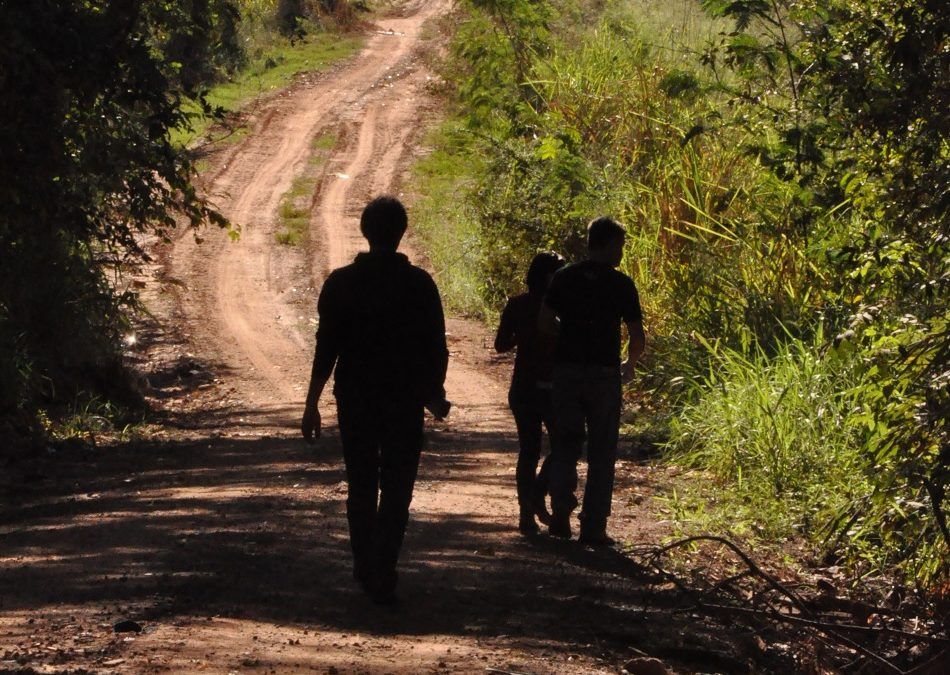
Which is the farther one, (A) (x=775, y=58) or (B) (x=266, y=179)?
(B) (x=266, y=179)

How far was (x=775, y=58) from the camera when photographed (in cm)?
1148

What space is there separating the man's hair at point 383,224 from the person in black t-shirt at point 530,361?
1.65m

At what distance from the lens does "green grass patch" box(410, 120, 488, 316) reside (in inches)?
761

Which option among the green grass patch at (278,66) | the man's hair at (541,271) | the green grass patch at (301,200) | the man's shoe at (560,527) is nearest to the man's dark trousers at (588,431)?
the man's shoe at (560,527)

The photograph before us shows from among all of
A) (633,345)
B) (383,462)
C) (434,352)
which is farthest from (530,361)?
(383,462)

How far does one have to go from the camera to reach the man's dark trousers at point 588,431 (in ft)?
23.4

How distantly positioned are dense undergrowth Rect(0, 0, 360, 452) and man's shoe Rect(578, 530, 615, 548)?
4259mm

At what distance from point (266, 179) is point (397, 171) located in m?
2.71

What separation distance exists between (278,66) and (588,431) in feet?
101

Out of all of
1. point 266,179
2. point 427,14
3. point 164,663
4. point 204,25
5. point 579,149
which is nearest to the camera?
point 164,663

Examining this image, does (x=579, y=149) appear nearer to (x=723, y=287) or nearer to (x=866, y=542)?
(x=723, y=287)

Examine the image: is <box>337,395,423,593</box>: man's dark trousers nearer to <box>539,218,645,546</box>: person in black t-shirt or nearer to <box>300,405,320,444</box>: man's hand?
<box>300,405,320,444</box>: man's hand

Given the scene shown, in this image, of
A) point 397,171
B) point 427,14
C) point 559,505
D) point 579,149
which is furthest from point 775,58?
point 427,14

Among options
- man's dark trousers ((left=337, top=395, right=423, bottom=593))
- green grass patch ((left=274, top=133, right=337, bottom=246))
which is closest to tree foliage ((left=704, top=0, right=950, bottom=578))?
man's dark trousers ((left=337, top=395, right=423, bottom=593))
